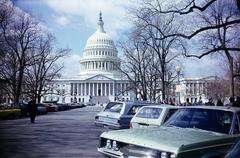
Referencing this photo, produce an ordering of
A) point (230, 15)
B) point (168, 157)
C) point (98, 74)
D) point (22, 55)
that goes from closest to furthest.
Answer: point (168, 157)
point (230, 15)
point (22, 55)
point (98, 74)

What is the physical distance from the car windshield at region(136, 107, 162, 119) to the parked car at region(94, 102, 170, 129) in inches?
61.8

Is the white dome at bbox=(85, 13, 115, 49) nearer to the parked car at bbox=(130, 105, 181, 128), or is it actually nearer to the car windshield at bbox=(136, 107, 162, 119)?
the car windshield at bbox=(136, 107, 162, 119)

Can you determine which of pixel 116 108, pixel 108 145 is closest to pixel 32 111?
pixel 116 108

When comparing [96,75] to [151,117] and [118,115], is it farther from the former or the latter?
[151,117]

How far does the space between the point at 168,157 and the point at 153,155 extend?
0.28 meters

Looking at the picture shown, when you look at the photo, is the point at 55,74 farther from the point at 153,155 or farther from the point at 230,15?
the point at 153,155

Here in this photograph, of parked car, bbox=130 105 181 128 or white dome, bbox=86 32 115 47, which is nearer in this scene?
parked car, bbox=130 105 181 128

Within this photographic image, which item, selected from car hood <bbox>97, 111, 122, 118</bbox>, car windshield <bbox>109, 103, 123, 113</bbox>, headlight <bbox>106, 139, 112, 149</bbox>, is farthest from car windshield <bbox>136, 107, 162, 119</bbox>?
headlight <bbox>106, 139, 112, 149</bbox>

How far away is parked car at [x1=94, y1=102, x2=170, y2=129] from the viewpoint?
11.4 meters

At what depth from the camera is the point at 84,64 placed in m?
128

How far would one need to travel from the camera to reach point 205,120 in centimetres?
568

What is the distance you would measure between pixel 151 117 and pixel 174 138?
16.6ft

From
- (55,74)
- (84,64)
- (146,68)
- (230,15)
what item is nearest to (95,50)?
(84,64)

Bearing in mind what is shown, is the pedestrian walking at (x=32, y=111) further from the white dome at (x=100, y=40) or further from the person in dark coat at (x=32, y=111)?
the white dome at (x=100, y=40)
